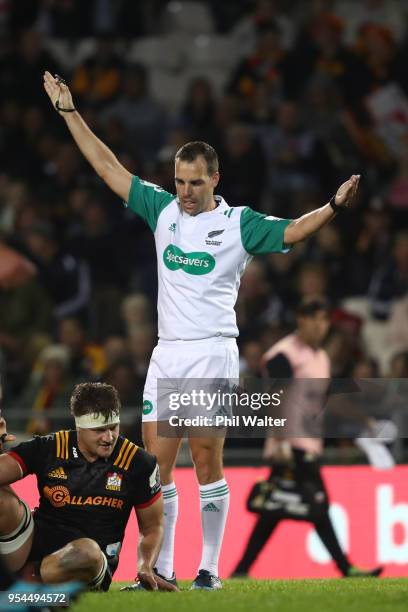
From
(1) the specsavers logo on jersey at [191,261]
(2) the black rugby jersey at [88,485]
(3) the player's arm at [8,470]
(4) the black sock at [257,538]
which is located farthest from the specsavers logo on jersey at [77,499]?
(4) the black sock at [257,538]

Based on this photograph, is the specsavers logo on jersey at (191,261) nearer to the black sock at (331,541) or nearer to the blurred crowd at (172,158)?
the black sock at (331,541)

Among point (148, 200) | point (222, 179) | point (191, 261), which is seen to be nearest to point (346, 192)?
point (191, 261)

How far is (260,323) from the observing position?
589 inches

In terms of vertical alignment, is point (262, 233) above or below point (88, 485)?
above

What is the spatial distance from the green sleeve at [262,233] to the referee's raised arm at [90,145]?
31.1 inches

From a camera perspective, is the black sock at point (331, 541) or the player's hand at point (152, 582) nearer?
the player's hand at point (152, 582)

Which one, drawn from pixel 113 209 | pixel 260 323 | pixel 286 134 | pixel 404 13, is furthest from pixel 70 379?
pixel 404 13

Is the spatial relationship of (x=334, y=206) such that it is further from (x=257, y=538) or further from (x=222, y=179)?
(x=222, y=179)

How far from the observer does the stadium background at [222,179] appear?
14.1 m

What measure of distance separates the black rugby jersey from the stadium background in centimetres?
420

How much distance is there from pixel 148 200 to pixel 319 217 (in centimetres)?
116

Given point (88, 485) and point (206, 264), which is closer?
point (88, 485)

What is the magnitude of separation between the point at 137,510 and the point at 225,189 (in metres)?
8.72

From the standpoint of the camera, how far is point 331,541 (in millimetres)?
12016
